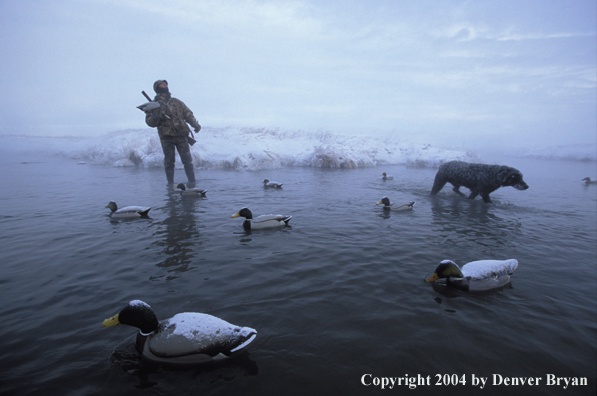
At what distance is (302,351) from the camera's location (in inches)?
103

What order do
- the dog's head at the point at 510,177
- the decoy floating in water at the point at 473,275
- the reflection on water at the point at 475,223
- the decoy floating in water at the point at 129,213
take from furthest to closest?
the dog's head at the point at 510,177
the decoy floating in water at the point at 129,213
the reflection on water at the point at 475,223
the decoy floating in water at the point at 473,275

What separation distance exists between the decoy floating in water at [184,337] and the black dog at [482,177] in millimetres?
10526

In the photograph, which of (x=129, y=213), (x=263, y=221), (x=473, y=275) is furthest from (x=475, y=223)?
(x=129, y=213)

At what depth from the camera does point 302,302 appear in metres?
3.41

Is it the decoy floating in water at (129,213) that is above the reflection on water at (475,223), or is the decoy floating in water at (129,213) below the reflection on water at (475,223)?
above

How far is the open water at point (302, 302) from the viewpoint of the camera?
2.36 m

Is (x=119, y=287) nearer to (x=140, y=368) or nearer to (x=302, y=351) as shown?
(x=140, y=368)

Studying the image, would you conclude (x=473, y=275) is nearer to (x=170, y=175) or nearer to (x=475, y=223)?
(x=475, y=223)

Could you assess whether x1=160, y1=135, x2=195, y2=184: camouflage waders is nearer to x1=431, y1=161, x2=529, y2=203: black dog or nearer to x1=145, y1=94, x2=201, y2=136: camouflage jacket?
x1=145, y1=94, x2=201, y2=136: camouflage jacket

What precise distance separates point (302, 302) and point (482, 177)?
9601 millimetres

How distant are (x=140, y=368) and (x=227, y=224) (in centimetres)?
450

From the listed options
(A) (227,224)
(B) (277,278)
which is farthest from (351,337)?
(A) (227,224)

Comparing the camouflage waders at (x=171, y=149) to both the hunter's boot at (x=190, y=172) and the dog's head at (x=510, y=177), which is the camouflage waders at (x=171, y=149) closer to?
the hunter's boot at (x=190, y=172)

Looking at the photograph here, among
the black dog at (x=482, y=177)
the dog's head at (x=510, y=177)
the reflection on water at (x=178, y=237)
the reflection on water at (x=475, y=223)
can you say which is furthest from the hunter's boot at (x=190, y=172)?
the dog's head at (x=510, y=177)
